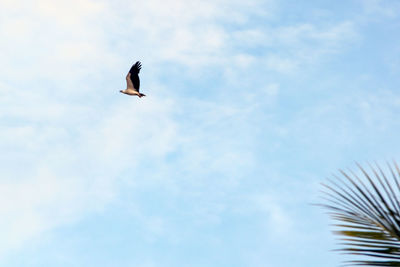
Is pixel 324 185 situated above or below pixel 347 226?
above

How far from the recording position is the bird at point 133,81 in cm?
2804

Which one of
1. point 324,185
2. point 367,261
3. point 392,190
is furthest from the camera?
point 324,185

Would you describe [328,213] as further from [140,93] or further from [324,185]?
[140,93]

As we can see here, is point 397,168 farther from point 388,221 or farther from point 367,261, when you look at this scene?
point 367,261

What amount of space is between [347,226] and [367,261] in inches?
13.6

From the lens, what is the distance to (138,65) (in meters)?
28.1

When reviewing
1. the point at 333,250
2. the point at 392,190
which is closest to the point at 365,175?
the point at 392,190

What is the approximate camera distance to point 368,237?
3727 mm

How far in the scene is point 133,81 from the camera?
1120 inches

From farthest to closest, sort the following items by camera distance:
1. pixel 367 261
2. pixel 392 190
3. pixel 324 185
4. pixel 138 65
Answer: pixel 138 65
pixel 324 185
pixel 392 190
pixel 367 261

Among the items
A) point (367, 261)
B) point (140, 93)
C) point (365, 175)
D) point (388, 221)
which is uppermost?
point (140, 93)

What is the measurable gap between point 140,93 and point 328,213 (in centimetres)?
2543

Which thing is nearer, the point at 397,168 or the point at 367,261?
the point at 367,261

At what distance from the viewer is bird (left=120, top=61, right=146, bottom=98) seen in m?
28.0
